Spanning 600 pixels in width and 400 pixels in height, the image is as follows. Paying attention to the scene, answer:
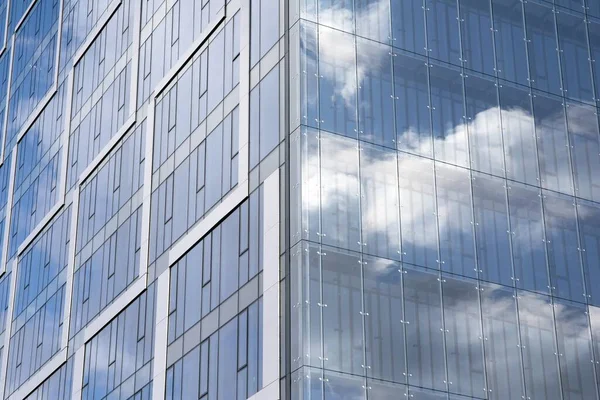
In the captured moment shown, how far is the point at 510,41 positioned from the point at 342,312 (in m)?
13.6

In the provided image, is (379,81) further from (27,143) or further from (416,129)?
(27,143)

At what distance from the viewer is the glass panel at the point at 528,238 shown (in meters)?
39.0

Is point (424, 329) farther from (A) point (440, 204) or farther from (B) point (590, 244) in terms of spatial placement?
(B) point (590, 244)

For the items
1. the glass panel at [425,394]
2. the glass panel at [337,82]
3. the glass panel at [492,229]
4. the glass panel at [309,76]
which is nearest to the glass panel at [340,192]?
the glass panel at [337,82]

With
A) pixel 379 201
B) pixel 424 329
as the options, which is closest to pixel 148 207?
pixel 379 201

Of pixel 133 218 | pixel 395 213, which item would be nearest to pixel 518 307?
pixel 395 213

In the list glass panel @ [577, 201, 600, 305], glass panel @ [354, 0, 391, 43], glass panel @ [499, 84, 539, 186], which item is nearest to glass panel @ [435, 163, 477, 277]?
glass panel @ [499, 84, 539, 186]

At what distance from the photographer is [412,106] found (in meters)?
39.1

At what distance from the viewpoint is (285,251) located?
35656 millimetres

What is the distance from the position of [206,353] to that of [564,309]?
11909 millimetres

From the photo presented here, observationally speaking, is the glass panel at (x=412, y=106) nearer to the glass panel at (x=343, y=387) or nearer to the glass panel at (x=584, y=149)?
the glass panel at (x=584, y=149)

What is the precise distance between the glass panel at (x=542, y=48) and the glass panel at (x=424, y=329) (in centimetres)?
987

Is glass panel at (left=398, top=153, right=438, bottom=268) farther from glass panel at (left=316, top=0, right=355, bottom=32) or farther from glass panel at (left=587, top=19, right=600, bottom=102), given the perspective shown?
glass panel at (left=587, top=19, right=600, bottom=102)

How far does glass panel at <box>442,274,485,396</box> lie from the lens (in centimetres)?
3584
